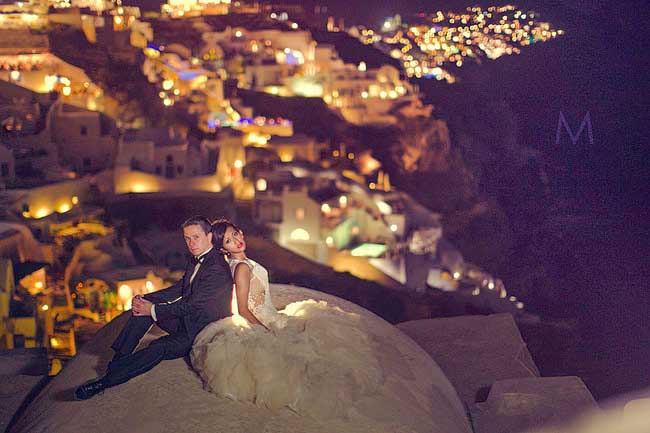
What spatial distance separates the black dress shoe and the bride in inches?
26.9

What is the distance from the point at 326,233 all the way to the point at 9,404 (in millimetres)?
18470

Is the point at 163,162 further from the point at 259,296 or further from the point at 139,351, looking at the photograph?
the point at 139,351

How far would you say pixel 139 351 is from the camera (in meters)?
5.34

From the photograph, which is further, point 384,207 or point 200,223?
point 384,207

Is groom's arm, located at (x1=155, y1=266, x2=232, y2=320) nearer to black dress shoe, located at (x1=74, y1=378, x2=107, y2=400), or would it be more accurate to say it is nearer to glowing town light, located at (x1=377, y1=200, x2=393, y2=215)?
black dress shoe, located at (x1=74, y1=378, x2=107, y2=400)

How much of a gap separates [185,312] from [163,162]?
18.7 m

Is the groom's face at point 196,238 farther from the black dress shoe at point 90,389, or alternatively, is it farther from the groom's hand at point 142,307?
the black dress shoe at point 90,389

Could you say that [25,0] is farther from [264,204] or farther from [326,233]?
[326,233]

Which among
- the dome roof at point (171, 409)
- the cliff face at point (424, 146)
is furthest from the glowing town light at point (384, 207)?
the dome roof at point (171, 409)

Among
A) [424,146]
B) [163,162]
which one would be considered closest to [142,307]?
[163,162]

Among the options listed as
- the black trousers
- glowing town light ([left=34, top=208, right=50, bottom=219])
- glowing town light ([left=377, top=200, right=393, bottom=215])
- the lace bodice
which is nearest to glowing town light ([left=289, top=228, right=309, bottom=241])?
glowing town light ([left=377, top=200, right=393, bottom=215])

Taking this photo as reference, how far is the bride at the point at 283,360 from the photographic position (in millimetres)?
4938

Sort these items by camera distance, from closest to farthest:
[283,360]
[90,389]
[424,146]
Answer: [283,360] < [90,389] < [424,146]

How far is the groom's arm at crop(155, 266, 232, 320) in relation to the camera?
17.4ft
